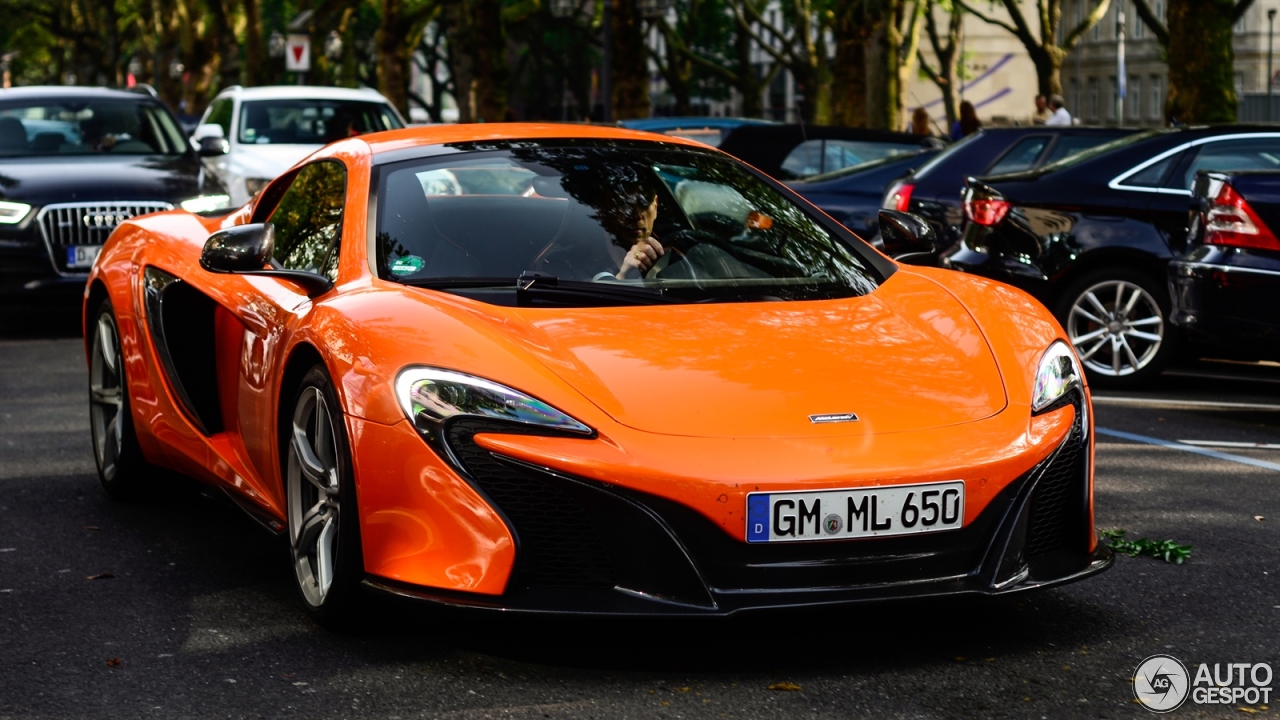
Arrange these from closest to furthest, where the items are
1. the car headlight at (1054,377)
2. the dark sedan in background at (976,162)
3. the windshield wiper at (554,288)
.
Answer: the car headlight at (1054,377), the windshield wiper at (554,288), the dark sedan in background at (976,162)

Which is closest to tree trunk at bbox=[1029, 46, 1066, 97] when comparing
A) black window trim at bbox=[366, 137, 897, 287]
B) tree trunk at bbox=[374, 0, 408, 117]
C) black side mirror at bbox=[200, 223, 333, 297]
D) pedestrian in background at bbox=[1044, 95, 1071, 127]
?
pedestrian in background at bbox=[1044, 95, 1071, 127]

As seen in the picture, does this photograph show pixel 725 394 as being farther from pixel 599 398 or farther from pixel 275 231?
pixel 275 231

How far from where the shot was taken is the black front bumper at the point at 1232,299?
8.43 meters

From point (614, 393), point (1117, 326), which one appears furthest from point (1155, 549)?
point (1117, 326)

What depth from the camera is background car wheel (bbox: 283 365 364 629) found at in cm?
439

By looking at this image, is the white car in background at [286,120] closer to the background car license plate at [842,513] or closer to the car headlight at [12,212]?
the car headlight at [12,212]

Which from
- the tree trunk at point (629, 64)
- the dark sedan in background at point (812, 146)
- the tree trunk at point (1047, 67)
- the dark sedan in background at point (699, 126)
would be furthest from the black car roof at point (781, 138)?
the tree trunk at point (1047, 67)

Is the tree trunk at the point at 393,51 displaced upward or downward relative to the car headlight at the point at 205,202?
upward

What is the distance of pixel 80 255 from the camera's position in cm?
1273

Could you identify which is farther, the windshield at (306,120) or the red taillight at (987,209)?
the windshield at (306,120)

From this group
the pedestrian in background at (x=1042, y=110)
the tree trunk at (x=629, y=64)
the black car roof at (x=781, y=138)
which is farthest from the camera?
the tree trunk at (x=629, y=64)

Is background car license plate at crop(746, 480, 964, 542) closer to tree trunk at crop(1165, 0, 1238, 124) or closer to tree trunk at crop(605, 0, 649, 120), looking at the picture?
tree trunk at crop(1165, 0, 1238, 124)

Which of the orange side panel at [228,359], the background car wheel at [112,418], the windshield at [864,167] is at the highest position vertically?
the windshield at [864,167]

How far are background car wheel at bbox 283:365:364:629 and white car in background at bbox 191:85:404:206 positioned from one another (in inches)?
496
